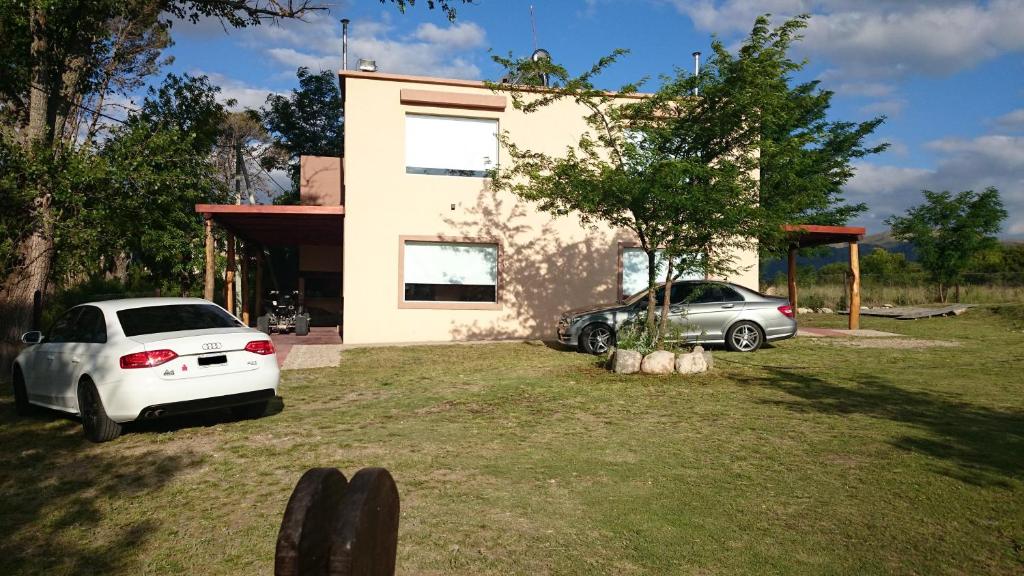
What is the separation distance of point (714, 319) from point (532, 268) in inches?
194

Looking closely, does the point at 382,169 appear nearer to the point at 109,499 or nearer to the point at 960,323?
the point at 109,499

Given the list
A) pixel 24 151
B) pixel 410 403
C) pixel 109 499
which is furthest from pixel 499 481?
pixel 24 151

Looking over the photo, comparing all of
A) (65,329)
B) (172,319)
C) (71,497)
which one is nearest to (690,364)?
(172,319)

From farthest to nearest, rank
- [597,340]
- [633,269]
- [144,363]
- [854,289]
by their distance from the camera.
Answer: [854,289] < [633,269] < [597,340] < [144,363]

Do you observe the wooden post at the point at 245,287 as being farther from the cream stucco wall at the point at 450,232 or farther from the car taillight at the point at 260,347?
the car taillight at the point at 260,347

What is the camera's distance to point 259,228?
17.5 m

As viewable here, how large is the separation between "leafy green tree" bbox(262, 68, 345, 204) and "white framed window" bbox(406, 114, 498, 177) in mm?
19195

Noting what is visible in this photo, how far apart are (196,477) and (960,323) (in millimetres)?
20413

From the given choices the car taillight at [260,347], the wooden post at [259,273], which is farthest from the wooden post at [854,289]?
the wooden post at [259,273]

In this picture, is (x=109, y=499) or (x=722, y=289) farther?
(x=722, y=289)

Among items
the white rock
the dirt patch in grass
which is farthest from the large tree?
the dirt patch in grass

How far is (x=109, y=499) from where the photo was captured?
4785 millimetres

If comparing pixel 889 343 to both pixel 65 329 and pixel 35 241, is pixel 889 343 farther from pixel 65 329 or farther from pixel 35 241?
pixel 35 241

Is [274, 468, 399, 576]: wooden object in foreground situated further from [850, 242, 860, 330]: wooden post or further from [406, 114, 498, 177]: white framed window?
[850, 242, 860, 330]: wooden post
